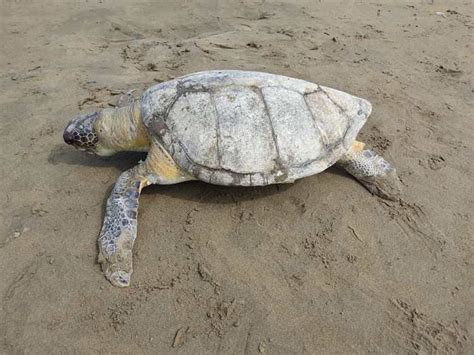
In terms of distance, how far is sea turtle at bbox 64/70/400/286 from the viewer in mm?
2941

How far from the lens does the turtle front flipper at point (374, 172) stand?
10.7 ft

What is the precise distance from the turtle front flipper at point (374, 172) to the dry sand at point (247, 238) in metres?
0.12

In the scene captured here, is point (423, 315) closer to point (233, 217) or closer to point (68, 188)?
point (233, 217)

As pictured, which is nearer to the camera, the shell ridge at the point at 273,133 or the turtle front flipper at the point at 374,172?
the shell ridge at the point at 273,133

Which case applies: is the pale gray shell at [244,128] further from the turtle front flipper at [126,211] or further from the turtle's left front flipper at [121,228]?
the turtle's left front flipper at [121,228]

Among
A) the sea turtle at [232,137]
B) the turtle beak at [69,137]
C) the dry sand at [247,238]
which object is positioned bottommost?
the dry sand at [247,238]

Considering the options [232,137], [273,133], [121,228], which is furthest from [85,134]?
[273,133]

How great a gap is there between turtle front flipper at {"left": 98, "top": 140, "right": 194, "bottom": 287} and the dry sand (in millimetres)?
92

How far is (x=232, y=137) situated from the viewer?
2949mm

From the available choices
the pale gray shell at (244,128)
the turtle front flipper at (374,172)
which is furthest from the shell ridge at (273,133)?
the turtle front flipper at (374,172)

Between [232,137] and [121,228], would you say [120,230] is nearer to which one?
[121,228]

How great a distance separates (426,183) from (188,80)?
2213 millimetres

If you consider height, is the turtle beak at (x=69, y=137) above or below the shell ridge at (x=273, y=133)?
below

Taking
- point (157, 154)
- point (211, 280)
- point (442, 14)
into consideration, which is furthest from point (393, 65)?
A: point (211, 280)
